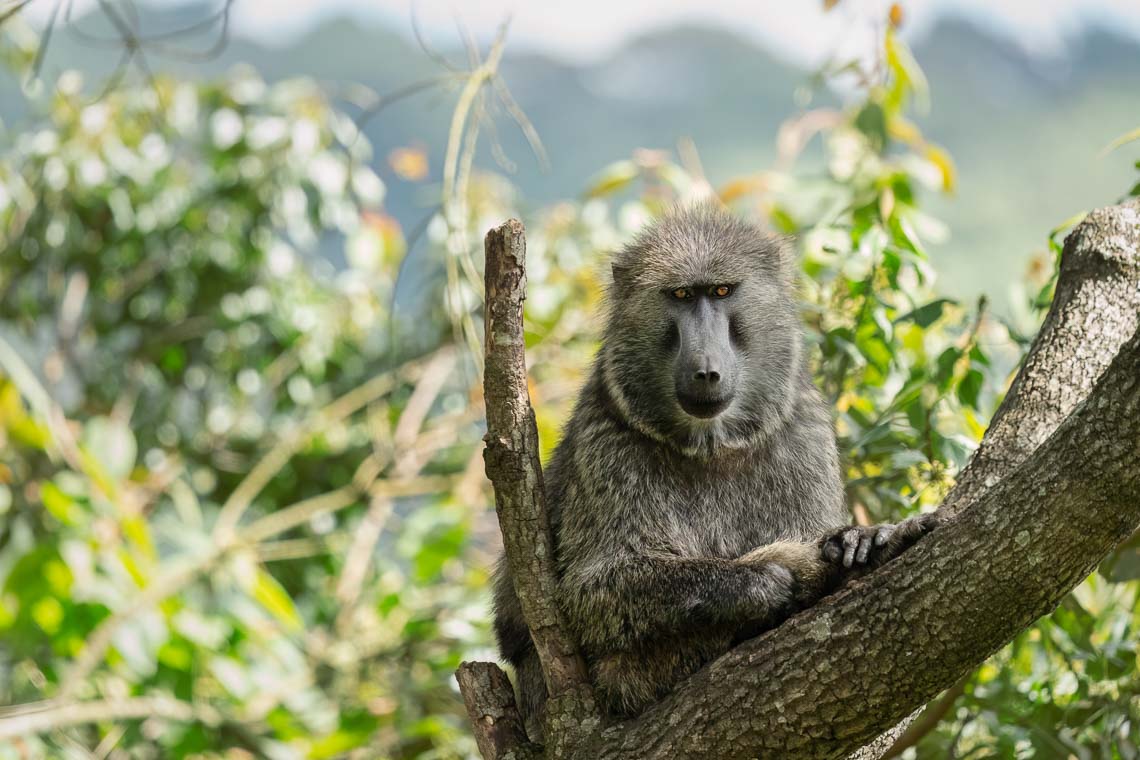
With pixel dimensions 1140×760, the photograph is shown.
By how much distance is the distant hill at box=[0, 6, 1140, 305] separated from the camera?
13.9 meters

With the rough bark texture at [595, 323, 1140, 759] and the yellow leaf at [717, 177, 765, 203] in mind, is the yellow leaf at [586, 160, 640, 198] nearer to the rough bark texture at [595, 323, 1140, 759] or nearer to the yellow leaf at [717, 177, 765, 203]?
the yellow leaf at [717, 177, 765, 203]

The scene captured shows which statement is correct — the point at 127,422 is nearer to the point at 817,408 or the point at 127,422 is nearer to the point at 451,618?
the point at 451,618

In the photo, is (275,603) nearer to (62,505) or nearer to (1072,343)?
(62,505)

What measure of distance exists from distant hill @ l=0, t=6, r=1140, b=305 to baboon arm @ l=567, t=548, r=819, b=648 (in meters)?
10.1

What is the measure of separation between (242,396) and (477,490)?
6.01 ft

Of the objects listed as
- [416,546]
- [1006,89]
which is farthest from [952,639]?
[1006,89]

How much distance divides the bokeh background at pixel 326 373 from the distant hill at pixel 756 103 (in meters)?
4.66

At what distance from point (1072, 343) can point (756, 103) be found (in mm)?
13182

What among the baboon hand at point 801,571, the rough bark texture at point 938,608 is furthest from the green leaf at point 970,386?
the rough bark texture at point 938,608

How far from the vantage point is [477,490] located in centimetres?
768

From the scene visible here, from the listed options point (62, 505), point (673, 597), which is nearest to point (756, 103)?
point (62, 505)

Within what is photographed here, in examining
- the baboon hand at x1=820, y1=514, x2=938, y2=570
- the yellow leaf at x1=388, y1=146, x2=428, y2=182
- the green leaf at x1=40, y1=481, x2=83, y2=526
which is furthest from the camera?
the yellow leaf at x1=388, y1=146, x2=428, y2=182

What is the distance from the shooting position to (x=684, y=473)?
3.53m

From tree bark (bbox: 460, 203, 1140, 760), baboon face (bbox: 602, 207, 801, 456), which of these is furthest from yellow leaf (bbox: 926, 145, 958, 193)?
tree bark (bbox: 460, 203, 1140, 760)
